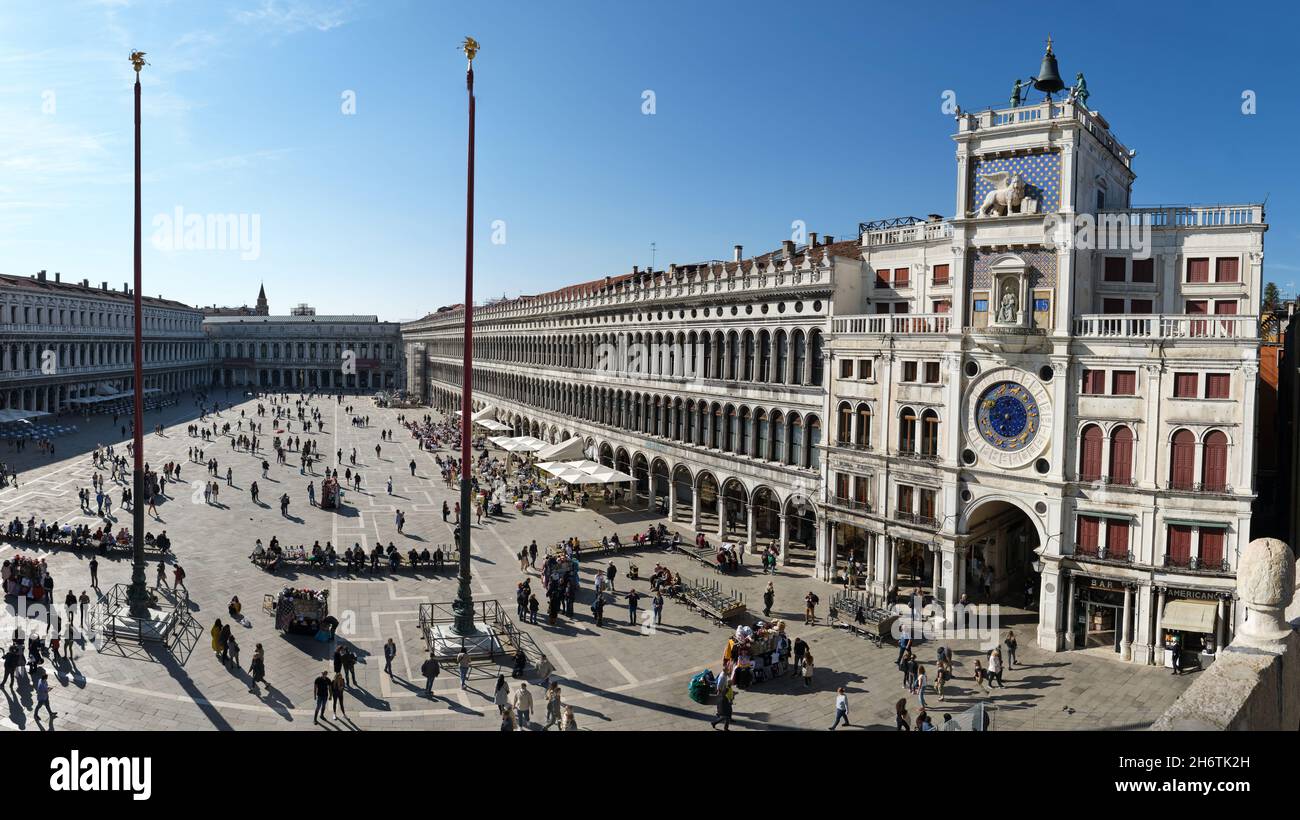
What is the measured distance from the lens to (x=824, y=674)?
23797 mm

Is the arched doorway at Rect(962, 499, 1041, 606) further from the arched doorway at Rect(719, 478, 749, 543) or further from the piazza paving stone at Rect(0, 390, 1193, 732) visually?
the arched doorway at Rect(719, 478, 749, 543)

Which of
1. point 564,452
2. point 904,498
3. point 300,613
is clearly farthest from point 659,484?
point 300,613

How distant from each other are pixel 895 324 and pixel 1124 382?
28.7ft

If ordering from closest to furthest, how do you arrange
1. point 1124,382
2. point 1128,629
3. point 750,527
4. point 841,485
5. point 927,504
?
point 1128,629 → point 1124,382 → point 927,504 → point 841,485 → point 750,527

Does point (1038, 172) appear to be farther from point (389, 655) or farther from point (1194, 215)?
point (389, 655)

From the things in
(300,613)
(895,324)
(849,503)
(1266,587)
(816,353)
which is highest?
(895,324)

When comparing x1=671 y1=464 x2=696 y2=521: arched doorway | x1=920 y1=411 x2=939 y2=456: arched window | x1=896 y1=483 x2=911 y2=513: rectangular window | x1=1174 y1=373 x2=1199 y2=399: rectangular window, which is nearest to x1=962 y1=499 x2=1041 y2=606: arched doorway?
x1=896 y1=483 x2=911 y2=513: rectangular window

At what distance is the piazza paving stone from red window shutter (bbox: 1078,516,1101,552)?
3705mm

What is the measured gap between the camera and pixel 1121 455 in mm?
26094

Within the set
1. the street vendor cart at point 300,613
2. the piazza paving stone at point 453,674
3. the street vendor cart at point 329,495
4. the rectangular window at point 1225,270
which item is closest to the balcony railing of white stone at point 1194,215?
the rectangular window at point 1225,270

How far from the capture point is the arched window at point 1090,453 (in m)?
26.5

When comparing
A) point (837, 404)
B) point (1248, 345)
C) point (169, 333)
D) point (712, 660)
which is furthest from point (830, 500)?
point (169, 333)

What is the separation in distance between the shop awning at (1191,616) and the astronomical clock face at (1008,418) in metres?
6.36

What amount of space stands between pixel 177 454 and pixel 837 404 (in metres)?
56.2
